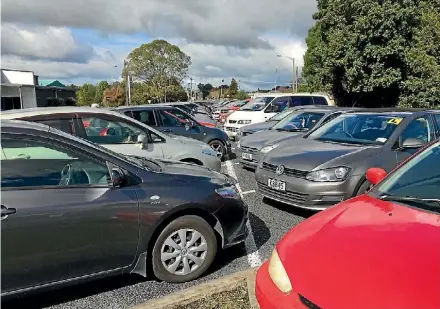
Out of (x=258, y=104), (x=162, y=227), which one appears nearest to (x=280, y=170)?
(x=162, y=227)

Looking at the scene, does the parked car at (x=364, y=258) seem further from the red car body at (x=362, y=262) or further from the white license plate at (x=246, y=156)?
the white license plate at (x=246, y=156)

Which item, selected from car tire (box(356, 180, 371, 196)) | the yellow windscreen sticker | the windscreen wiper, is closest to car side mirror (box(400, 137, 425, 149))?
the yellow windscreen sticker

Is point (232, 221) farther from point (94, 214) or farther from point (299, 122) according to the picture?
point (299, 122)

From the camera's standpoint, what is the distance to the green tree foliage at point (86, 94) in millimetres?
76938

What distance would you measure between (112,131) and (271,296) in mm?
4750

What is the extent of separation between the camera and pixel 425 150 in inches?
130

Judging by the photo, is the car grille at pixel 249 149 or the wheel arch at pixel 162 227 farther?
the car grille at pixel 249 149

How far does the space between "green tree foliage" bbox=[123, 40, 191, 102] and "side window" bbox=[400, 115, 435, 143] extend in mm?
54583

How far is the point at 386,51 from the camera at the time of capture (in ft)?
71.8

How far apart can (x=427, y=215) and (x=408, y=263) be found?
62 cm

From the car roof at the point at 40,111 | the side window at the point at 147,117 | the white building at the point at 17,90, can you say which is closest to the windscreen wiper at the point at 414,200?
the car roof at the point at 40,111

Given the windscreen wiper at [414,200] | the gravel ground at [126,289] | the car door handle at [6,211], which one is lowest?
the gravel ground at [126,289]

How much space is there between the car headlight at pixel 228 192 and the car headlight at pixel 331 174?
4.82 feet

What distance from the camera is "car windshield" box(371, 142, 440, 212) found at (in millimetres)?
2701
